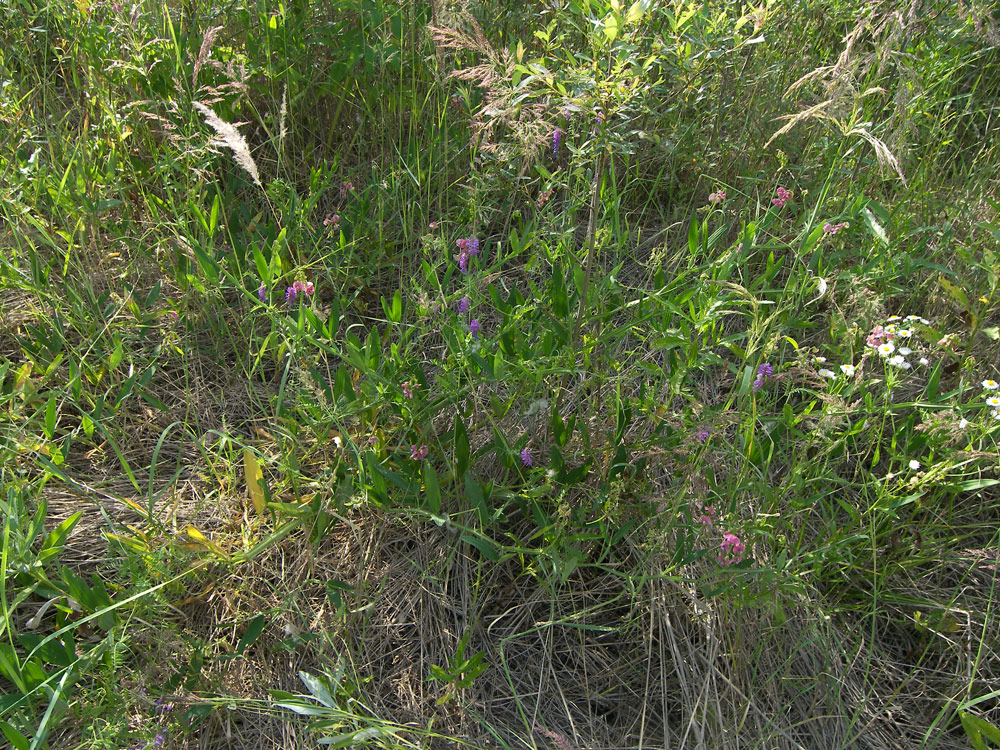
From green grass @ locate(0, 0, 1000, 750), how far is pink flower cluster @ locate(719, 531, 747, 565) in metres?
0.02

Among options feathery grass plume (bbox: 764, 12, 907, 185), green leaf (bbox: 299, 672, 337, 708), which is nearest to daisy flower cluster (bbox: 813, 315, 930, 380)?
feathery grass plume (bbox: 764, 12, 907, 185)

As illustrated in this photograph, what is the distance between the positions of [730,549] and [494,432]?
573 mm

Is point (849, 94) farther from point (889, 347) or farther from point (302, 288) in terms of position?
point (302, 288)

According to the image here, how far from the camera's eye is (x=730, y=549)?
1571mm

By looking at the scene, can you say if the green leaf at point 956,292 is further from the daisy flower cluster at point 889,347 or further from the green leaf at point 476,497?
the green leaf at point 476,497

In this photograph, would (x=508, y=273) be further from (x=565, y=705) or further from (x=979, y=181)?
(x=979, y=181)

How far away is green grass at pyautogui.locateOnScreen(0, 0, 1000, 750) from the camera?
1.54m

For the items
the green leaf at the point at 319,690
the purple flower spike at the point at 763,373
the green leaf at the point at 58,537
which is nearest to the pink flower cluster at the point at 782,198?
the purple flower spike at the point at 763,373

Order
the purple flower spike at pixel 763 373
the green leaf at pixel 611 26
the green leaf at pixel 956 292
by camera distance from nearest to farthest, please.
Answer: the green leaf at pixel 611 26, the purple flower spike at pixel 763 373, the green leaf at pixel 956 292

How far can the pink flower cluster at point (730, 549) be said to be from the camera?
1.54m

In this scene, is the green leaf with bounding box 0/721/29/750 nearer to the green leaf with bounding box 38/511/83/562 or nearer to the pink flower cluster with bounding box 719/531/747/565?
the green leaf with bounding box 38/511/83/562

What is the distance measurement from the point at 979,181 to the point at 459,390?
187 centimetres

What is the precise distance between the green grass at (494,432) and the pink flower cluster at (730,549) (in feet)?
0.05

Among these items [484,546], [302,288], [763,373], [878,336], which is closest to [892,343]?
[878,336]
